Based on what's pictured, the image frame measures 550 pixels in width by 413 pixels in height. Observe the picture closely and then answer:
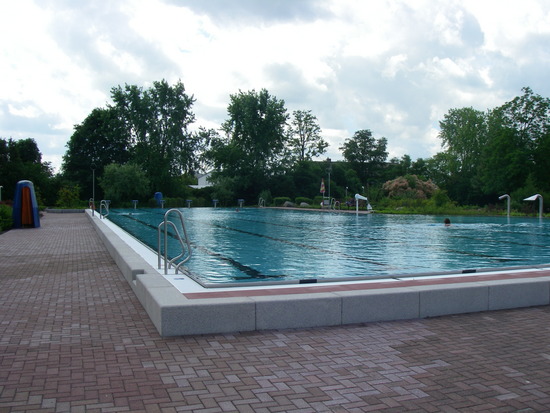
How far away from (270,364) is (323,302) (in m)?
1.25

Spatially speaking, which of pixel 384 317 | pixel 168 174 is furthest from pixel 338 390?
pixel 168 174

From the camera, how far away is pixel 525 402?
3238mm

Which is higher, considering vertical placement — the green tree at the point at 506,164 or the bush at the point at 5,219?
the green tree at the point at 506,164

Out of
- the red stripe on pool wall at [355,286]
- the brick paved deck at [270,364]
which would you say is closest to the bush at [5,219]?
the brick paved deck at [270,364]

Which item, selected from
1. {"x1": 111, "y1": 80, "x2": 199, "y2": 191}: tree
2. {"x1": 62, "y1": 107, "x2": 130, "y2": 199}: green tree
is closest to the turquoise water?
{"x1": 111, "y1": 80, "x2": 199, "y2": 191}: tree

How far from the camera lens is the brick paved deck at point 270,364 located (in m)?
3.22

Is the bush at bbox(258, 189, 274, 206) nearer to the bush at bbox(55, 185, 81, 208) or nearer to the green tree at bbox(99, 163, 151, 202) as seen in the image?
the green tree at bbox(99, 163, 151, 202)

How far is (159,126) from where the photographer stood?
48.6 metres

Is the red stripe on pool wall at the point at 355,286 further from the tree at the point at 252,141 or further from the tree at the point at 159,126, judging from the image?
the tree at the point at 252,141

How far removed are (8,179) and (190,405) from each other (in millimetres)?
39604

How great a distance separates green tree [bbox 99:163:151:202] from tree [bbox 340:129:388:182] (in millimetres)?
31124

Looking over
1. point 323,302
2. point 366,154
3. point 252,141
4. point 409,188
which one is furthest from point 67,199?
point 366,154

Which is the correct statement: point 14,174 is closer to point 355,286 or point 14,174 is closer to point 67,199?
point 67,199

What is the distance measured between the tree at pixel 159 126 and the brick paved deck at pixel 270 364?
4148 cm
